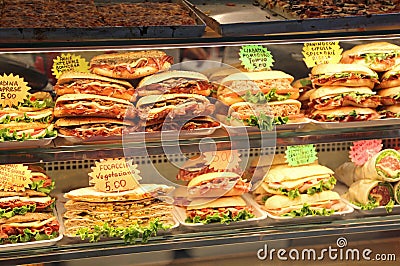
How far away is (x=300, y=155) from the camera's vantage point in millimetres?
3332

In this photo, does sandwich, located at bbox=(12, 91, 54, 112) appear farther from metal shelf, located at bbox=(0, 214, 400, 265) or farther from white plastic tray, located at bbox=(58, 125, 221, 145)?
metal shelf, located at bbox=(0, 214, 400, 265)

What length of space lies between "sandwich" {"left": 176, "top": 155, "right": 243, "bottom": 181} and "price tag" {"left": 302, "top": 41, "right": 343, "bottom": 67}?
0.66 m

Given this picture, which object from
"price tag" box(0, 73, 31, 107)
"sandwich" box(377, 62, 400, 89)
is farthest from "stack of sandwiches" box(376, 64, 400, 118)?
"price tag" box(0, 73, 31, 107)

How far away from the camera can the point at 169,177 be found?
3350 millimetres

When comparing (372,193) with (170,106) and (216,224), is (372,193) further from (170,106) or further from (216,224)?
(170,106)

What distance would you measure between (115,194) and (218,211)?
1.67 ft

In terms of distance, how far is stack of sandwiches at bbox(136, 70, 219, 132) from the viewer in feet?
9.36

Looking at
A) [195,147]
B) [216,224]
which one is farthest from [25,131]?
[216,224]

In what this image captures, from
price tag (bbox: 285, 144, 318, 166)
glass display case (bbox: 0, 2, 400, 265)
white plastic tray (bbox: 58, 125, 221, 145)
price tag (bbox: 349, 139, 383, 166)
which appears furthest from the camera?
price tag (bbox: 349, 139, 383, 166)

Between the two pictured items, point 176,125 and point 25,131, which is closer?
point 25,131

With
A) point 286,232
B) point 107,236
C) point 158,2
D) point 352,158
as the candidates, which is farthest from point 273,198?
point 158,2

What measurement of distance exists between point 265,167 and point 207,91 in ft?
2.07

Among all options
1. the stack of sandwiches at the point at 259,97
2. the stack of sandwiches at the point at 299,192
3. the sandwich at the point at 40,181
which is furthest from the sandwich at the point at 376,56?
the sandwich at the point at 40,181

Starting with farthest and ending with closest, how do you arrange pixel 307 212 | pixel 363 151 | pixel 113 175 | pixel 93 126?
pixel 363 151 → pixel 307 212 → pixel 113 175 → pixel 93 126
